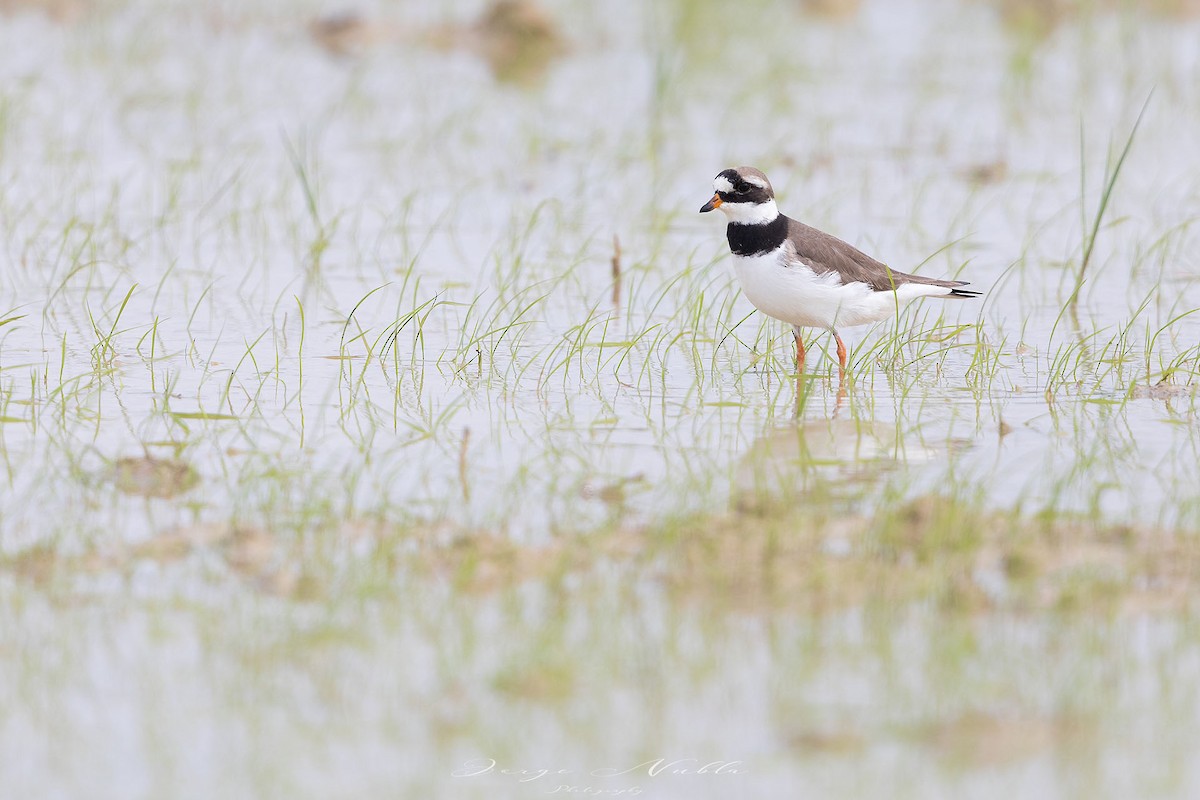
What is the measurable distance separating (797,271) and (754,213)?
45 cm

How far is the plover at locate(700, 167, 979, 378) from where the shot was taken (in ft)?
27.0

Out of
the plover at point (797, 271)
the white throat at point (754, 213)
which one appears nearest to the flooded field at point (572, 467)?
the plover at point (797, 271)

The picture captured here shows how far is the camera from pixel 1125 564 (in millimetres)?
5719

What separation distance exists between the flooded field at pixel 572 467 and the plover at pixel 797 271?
30 cm

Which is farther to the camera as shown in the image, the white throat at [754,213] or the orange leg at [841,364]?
the white throat at [754,213]

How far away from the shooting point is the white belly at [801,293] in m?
8.19

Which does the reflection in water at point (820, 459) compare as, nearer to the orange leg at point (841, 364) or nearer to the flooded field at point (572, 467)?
the flooded field at point (572, 467)

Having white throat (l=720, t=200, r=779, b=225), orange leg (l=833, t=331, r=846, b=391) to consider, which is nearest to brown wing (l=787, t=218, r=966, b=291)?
white throat (l=720, t=200, r=779, b=225)

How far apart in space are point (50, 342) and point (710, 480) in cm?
388

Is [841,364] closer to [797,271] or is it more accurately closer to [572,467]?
[797,271]

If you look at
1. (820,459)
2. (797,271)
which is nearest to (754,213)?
(797,271)

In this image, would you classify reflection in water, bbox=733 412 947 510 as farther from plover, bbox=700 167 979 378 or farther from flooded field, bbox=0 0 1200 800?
plover, bbox=700 167 979 378

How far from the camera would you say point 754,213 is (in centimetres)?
846

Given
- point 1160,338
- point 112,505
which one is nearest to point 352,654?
point 112,505
